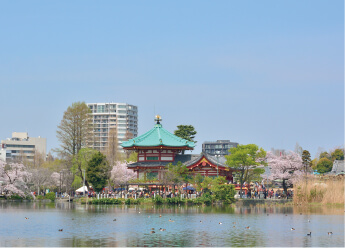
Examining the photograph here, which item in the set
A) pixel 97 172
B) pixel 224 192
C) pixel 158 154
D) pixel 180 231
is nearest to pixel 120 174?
pixel 97 172

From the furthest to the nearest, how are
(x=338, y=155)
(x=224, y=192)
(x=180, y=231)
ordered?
1. (x=338, y=155)
2. (x=224, y=192)
3. (x=180, y=231)

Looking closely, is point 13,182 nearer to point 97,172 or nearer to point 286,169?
point 97,172

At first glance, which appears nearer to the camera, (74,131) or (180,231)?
(180,231)

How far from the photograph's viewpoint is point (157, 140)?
94.2m

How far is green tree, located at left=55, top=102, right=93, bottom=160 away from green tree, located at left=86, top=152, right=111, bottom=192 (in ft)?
42.5

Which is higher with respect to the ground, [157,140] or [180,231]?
[157,140]

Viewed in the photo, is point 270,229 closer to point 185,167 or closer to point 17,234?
Answer: point 17,234

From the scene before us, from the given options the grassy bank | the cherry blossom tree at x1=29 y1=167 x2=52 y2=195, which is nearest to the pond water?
the grassy bank

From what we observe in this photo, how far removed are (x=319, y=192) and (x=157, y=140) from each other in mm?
33454

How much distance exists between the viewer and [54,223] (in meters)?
46.8

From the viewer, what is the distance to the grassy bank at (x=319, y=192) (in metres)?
65.1

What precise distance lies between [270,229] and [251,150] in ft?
132

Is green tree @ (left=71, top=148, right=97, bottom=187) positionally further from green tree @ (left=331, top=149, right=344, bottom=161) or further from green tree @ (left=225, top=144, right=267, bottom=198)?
green tree @ (left=331, top=149, right=344, bottom=161)

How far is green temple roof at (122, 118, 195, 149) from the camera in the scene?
306 feet
